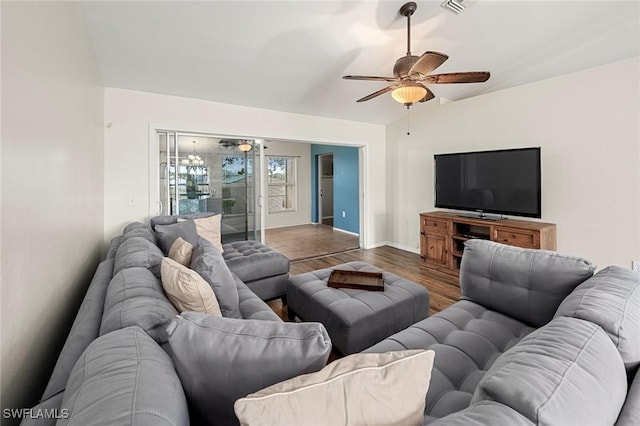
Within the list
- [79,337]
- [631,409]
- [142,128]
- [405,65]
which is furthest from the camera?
[142,128]

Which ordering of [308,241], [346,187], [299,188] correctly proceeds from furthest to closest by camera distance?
1. [299,188]
2. [346,187]
3. [308,241]

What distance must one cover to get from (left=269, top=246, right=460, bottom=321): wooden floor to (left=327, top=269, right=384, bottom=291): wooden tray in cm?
66

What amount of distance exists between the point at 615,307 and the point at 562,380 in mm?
626

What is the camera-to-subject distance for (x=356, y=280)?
227cm

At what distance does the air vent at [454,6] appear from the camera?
7.28ft

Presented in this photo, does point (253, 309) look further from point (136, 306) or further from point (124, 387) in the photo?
point (124, 387)

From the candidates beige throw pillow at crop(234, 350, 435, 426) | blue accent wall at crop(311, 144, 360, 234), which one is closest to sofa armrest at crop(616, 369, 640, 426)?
beige throw pillow at crop(234, 350, 435, 426)

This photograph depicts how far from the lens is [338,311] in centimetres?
188

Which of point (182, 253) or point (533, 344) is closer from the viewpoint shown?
point (533, 344)

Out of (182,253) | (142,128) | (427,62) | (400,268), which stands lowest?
(400,268)

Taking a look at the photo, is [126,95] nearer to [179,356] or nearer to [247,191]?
[247,191]

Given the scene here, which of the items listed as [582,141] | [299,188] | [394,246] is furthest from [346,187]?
[582,141]

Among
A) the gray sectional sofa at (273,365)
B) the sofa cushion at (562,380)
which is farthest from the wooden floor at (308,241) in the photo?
the sofa cushion at (562,380)

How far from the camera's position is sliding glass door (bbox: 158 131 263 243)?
11.6 feet
